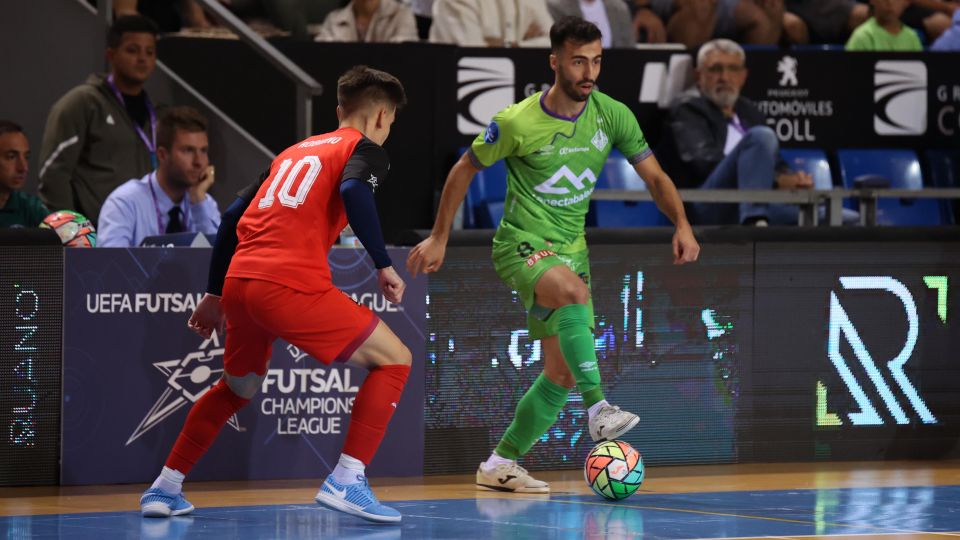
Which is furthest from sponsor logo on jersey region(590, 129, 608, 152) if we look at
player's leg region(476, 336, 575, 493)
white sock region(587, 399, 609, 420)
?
white sock region(587, 399, 609, 420)

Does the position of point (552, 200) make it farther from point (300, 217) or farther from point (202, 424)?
point (202, 424)

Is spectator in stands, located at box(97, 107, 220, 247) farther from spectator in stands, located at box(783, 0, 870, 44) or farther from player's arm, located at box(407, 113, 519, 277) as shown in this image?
spectator in stands, located at box(783, 0, 870, 44)

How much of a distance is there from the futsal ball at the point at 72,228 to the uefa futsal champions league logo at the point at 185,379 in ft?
2.68

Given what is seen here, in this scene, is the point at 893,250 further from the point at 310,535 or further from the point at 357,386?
the point at 310,535

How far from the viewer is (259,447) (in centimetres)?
817

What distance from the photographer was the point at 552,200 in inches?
306

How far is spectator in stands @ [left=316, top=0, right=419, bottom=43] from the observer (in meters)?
11.5

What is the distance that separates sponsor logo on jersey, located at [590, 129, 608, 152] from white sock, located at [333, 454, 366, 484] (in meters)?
2.19

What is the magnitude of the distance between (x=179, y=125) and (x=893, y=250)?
4.23 meters

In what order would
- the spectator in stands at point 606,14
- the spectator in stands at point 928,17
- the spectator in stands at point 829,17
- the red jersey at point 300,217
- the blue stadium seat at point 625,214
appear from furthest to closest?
the spectator in stands at point 928,17
the spectator in stands at point 829,17
the spectator in stands at point 606,14
the blue stadium seat at point 625,214
the red jersey at point 300,217

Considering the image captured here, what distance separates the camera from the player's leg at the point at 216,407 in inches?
265

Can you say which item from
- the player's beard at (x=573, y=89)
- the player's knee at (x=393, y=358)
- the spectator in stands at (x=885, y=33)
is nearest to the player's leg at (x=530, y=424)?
the player's beard at (x=573, y=89)

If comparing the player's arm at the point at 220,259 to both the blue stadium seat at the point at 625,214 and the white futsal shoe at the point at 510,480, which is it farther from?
the blue stadium seat at the point at 625,214

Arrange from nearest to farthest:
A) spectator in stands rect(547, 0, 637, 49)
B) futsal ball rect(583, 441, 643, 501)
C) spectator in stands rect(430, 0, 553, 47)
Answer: futsal ball rect(583, 441, 643, 501) < spectator in stands rect(430, 0, 553, 47) < spectator in stands rect(547, 0, 637, 49)
